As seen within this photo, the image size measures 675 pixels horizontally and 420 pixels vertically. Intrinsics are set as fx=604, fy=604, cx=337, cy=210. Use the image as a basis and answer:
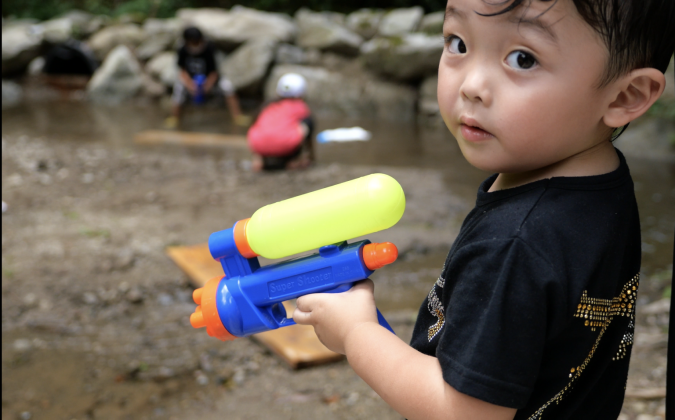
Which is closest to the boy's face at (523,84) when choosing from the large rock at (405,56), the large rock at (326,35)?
the large rock at (405,56)

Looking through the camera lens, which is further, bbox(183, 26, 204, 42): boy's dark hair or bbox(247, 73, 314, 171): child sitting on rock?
bbox(183, 26, 204, 42): boy's dark hair

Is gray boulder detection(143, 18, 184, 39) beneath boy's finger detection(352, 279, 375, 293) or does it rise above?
beneath

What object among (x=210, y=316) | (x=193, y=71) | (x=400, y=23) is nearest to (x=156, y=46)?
(x=193, y=71)

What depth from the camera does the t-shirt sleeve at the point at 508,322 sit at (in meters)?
0.80

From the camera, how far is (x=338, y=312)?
102cm

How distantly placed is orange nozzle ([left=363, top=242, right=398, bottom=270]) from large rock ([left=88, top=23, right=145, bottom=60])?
41.8 feet

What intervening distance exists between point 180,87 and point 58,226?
4.95 meters

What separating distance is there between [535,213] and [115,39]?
13.2 meters

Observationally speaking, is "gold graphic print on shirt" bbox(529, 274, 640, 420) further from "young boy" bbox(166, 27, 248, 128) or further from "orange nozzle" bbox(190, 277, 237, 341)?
"young boy" bbox(166, 27, 248, 128)

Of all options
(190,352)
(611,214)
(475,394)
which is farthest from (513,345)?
(190,352)

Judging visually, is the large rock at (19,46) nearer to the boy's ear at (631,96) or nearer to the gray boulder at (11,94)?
the gray boulder at (11,94)

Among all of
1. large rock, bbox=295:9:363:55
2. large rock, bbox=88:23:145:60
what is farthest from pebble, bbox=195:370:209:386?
large rock, bbox=88:23:145:60

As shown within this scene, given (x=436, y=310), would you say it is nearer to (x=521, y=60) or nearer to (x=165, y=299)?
(x=521, y=60)

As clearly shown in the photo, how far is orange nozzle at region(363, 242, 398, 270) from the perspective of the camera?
102 cm
